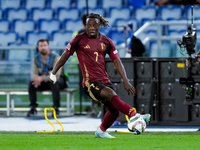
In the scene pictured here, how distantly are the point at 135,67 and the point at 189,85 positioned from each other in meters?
1.18

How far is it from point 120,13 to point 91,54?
1236cm

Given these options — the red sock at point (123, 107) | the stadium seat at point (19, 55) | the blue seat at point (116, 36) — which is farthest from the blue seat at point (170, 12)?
the red sock at point (123, 107)

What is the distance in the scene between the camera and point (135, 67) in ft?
32.6

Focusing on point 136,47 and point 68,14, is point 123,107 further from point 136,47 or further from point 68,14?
point 68,14

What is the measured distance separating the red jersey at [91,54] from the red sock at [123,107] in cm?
38

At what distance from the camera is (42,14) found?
64.3 feet

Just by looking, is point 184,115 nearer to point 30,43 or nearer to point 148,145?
Answer: point 148,145

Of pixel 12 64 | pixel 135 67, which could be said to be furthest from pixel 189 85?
pixel 12 64

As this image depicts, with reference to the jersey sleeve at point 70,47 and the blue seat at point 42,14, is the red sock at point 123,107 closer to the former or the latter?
the jersey sleeve at point 70,47

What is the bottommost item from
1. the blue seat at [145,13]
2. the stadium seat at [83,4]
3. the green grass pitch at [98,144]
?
the green grass pitch at [98,144]

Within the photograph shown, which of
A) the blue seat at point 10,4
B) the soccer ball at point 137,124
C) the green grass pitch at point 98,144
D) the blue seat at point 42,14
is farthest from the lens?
the blue seat at point 10,4

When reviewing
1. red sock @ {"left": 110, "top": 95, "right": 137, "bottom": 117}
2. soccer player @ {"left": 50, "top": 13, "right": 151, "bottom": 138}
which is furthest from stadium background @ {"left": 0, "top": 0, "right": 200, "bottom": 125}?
red sock @ {"left": 110, "top": 95, "right": 137, "bottom": 117}

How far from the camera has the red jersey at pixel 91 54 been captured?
650cm

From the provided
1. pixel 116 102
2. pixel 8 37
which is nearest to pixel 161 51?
pixel 116 102
